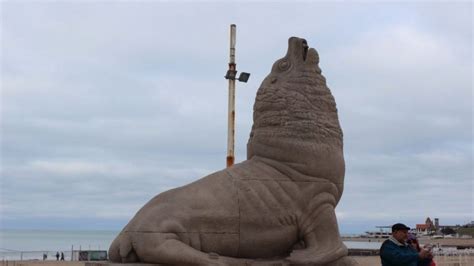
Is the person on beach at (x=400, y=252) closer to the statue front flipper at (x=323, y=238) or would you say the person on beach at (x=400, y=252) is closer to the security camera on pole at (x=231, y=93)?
the statue front flipper at (x=323, y=238)

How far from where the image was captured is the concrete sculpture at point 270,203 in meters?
6.21

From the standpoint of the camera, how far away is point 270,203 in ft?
21.1

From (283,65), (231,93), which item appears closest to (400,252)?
(283,65)

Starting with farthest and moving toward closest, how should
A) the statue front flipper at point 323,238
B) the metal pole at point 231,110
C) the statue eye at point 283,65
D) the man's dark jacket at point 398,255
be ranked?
the metal pole at point 231,110, the statue eye at point 283,65, the statue front flipper at point 323,238, the man's dark jacket at point 398,255

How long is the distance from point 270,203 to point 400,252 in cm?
138

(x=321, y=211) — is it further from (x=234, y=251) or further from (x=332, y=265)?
(x=234, y=251)

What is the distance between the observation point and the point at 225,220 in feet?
20.7

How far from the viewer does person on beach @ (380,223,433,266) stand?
6.05 m

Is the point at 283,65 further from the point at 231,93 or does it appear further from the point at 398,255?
the point at 231,93

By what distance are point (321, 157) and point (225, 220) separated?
1244 millimetres

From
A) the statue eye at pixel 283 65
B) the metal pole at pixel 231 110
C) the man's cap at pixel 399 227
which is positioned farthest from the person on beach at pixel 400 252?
the metal pole at pixel 231 110

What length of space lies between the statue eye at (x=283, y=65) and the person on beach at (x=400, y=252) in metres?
2.12

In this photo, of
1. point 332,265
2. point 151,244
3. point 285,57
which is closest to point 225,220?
point 151,244

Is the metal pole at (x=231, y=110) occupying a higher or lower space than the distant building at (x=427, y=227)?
higher
